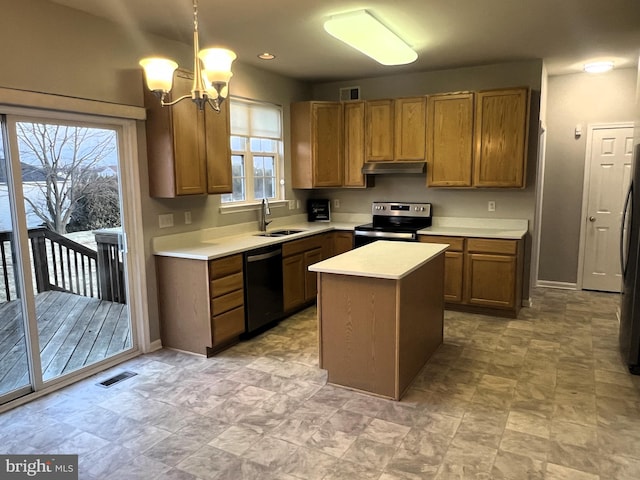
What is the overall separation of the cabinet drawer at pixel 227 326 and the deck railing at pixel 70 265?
0.79 meters

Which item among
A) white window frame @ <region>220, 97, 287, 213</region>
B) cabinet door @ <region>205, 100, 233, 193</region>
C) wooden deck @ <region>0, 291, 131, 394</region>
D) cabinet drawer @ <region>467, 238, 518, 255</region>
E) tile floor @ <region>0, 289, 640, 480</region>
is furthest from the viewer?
white window frame @ <region>220, 97, 287, 213</region>

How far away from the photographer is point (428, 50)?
4277 mm

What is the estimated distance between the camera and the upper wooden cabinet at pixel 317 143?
542cm

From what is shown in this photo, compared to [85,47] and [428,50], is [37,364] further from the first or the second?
[428,50]

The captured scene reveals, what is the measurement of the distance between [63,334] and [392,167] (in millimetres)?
3640

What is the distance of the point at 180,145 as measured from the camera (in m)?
3.61

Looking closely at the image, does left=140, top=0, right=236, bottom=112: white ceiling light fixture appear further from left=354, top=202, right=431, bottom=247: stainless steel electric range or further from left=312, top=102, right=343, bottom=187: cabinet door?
left=312, top=102, right=343, bottom=187: cabinet door

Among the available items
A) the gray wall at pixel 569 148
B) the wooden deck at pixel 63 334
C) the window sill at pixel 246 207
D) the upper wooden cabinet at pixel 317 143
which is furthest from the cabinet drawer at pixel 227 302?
the gray wall at pixel 569 148

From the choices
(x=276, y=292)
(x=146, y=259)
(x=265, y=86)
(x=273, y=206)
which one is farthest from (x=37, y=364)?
(x=265, y=86)

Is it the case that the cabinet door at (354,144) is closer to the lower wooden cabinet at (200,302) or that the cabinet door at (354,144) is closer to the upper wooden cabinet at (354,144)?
the upper wooden cabinet at (354,144)

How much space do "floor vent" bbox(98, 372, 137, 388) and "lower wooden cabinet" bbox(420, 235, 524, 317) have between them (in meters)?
3.07

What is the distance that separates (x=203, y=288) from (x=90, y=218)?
0.99m

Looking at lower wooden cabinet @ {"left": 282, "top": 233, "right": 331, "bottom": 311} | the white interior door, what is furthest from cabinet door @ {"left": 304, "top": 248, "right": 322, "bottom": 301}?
the white interior door

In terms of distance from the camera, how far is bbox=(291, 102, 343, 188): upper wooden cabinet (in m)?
5.42
